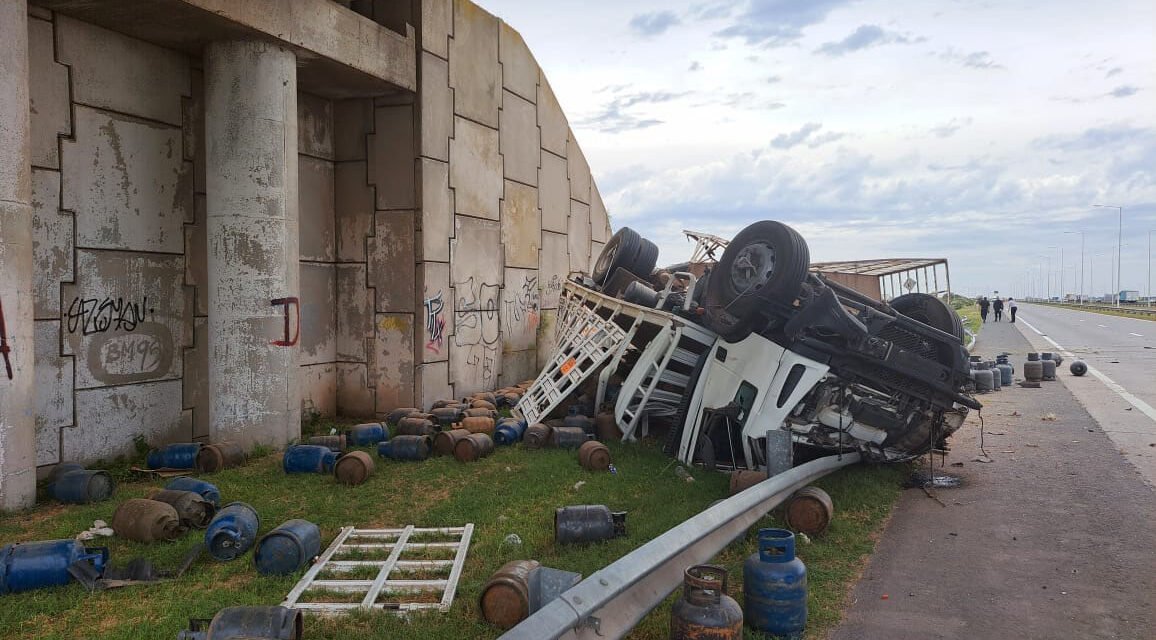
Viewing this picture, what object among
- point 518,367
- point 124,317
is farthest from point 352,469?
point 518,367

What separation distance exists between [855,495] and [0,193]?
8725 millimetres

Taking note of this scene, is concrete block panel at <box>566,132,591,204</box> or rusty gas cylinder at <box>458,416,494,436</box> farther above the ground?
concrete block panel at <box>566,132,591,204</box>

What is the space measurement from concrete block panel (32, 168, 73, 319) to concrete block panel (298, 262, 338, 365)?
11.6 feet

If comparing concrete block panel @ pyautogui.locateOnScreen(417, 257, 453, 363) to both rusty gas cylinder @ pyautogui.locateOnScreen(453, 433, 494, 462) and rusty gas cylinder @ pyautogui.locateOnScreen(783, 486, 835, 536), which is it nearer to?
rusty gas cylinder @ pyautogui.locateOnScreen(453, 433, 494, 462)

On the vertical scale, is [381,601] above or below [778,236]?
below

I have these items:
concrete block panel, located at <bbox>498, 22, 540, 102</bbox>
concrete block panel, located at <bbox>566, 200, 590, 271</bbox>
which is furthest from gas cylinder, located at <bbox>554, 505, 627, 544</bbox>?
concrete block panel, located at <bbox>566, 200, 590, 271</bbox>

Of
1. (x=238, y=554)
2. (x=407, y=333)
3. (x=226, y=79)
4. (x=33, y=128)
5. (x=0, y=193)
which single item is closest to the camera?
(x=238, y=554)

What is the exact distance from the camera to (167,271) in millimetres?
9047

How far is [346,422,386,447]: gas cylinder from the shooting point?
963cm

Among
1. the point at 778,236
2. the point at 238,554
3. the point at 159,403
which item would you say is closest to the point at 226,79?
the point at 159,403

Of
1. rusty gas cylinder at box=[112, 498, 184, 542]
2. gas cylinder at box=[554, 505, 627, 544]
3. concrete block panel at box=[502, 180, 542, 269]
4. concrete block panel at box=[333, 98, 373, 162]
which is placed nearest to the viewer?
gas cylinder at box=[554, 505, 627, 544]

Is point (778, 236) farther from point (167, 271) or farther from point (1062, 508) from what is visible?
point (167, 271)

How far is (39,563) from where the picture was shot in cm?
494

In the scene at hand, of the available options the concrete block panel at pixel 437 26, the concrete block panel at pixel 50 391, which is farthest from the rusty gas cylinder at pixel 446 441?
the concrete block panel at pixel 437 26
